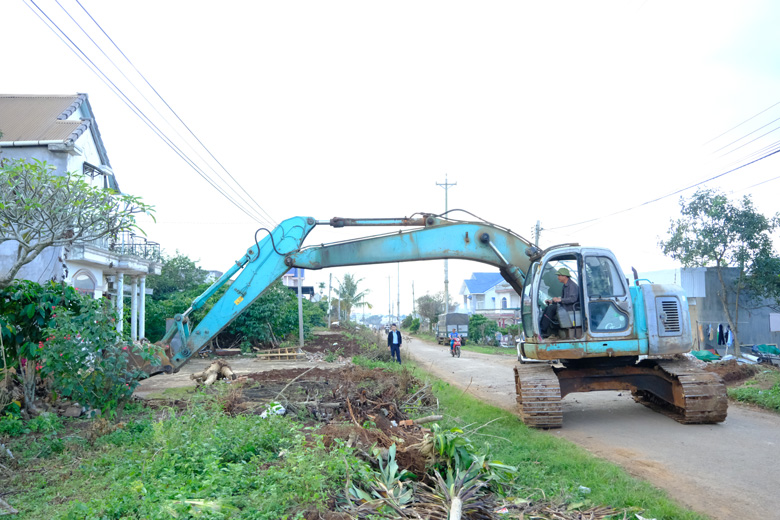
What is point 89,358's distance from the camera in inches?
312

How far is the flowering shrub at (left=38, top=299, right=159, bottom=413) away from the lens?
7582 millimetres

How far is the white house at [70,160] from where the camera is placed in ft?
55.5

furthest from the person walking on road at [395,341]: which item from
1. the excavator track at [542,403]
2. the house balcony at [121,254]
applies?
the excavator track at [542,403]

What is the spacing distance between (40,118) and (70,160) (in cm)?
249

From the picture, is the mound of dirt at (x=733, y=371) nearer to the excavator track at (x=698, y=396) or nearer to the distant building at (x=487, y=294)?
the excavator track at (x=698, y=396)

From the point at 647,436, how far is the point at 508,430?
6.08ft

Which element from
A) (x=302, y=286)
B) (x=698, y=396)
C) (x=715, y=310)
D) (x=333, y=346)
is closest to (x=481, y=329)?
(x=302, y=286)

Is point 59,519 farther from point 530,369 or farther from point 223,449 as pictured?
point 530,369

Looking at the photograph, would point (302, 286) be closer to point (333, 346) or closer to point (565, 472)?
point (333, 346)

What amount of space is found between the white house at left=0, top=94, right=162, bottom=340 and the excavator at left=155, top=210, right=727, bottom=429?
9.49 m

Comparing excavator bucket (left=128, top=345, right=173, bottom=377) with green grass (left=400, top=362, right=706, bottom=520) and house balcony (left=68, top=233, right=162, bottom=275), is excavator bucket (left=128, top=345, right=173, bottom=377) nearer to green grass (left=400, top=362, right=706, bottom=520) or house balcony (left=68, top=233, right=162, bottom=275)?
green grass (left=400, top=362, right=706, bottom=520)

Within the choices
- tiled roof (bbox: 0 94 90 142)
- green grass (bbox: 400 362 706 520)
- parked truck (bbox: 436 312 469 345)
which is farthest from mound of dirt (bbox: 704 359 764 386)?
parked truck (bbox: 436 312 469 345)

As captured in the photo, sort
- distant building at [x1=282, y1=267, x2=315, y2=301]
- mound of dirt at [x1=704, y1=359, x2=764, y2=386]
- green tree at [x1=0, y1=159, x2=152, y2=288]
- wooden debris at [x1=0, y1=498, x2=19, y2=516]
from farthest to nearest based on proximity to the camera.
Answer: distant building at [x1=282, y1=267, x2=315, y2=301] → mound of dirt at [x1=704, y1=359, x2=764, y2=386] → green tree at [x1=0, y1=159, x2=152, y2=288] → wooden debris at [x1=0, y1=498, x2=19, y2=516]

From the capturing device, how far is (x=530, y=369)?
8969 mm
